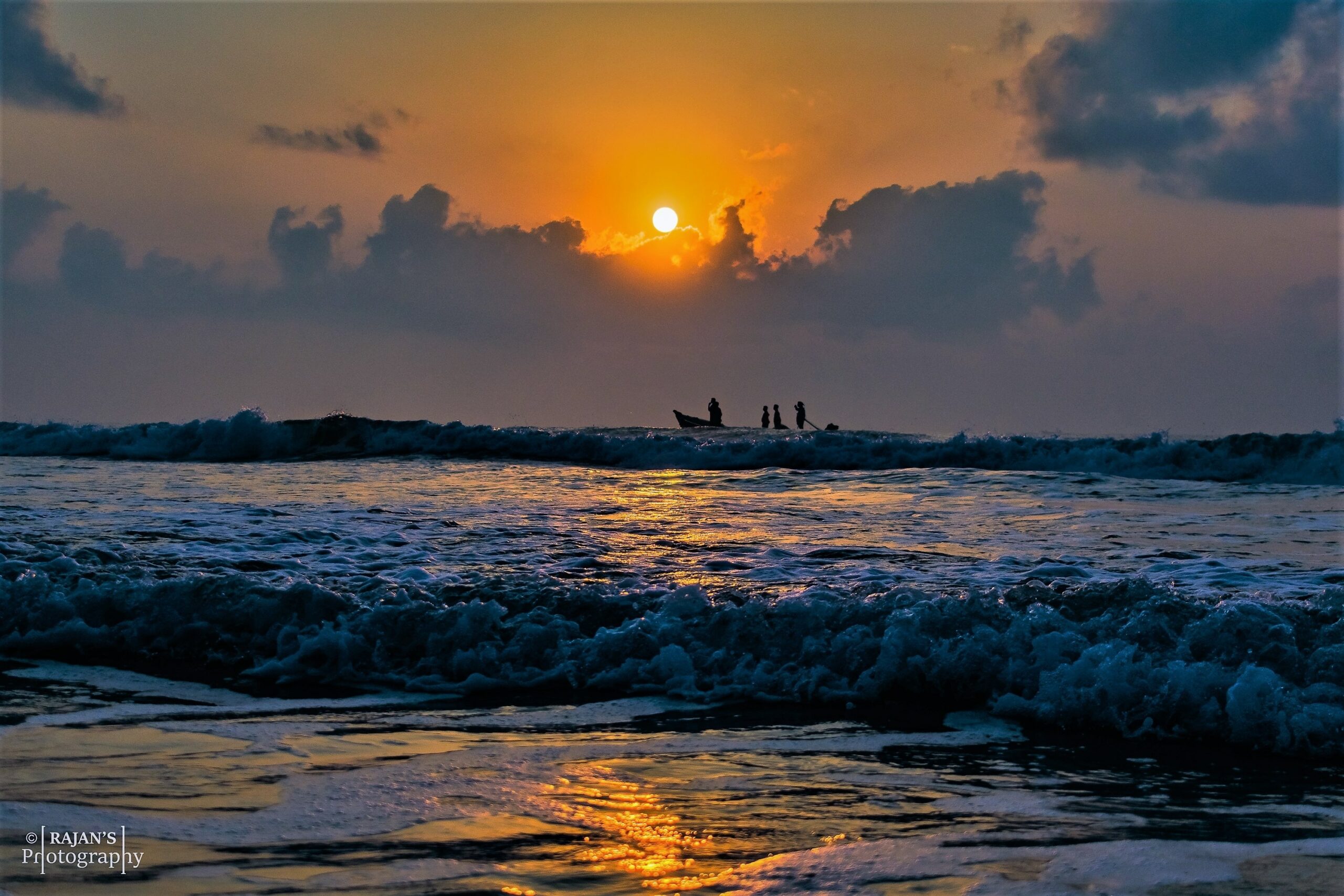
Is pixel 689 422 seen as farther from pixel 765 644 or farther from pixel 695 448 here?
pixel 765 644

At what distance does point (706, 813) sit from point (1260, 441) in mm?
26022

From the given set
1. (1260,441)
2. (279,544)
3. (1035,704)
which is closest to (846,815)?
(1035,704)

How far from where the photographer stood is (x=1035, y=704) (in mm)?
6895

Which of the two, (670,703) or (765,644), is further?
(765,644)

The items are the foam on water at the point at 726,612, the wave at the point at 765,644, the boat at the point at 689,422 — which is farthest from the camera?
the boat at the point at 689,422

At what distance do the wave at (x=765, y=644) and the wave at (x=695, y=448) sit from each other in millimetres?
18970

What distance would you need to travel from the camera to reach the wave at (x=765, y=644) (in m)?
6.78

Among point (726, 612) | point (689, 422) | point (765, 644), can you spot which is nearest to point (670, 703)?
point (765, 644)

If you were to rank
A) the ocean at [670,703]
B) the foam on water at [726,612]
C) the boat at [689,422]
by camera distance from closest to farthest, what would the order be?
1. the ocean at [670,703]
2. the foam on water at [726,612]
3. the boat at [689,422]

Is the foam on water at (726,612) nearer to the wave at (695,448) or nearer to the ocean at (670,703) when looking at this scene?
the ocean at (670,703)

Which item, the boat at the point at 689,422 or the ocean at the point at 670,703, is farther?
the boat at the point at 689,422

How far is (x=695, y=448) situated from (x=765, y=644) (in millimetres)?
23902

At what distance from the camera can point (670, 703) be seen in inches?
281

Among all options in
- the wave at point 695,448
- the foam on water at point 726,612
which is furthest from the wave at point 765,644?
the wave at point 695,448
